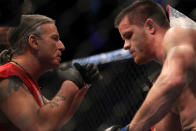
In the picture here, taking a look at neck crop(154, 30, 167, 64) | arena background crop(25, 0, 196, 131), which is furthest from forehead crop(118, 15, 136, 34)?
arena background crop(25, 0, 196, 131)

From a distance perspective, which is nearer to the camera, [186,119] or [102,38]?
[186,119]

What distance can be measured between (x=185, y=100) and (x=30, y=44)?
0.80 m

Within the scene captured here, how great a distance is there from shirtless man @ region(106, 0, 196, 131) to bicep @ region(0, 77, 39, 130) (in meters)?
0.36

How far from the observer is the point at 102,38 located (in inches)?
156

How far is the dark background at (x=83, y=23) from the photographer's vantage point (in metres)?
3.23

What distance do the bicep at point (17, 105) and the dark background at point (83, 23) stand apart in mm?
1757

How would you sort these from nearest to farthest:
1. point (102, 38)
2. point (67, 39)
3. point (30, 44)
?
point (30, 44), point (67, 39), point (102, 38)

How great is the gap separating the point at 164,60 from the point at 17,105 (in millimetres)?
679

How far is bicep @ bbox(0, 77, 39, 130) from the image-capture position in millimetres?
1377

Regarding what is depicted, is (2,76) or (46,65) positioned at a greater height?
(2,76)

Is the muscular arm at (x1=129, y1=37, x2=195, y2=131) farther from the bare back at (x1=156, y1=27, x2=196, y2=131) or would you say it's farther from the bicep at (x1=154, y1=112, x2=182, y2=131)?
the bicep at (x1=154, y1=112, x2=182, y2=131)

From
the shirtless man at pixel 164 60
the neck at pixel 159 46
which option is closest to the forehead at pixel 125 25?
the shirtless man at pixel 164 60

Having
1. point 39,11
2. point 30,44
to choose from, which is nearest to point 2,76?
point 30,44

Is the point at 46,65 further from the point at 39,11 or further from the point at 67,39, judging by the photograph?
the point at 67,39
